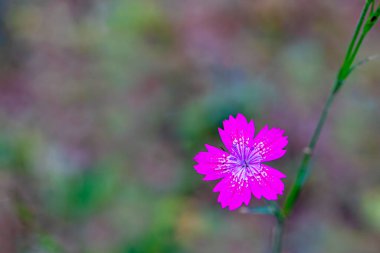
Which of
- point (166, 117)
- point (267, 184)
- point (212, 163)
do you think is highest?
point (166, 117)

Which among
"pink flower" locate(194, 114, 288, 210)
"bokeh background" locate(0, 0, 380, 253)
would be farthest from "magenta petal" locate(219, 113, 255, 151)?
"bokeh background" locate(0, 0, 380, 253)

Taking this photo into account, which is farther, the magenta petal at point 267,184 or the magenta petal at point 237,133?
the magenta petal at point 237,133

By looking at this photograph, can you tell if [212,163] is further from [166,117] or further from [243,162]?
[166,117]

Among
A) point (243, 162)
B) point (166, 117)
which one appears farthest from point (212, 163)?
point (166, 117)

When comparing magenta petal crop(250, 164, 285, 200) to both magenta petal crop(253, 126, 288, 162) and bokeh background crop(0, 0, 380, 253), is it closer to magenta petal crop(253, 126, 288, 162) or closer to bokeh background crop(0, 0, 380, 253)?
magenta petal crop(253, 126, 288, 162)

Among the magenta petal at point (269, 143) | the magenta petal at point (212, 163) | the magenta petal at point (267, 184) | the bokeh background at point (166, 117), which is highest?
the bokeh background at point (166, 117)

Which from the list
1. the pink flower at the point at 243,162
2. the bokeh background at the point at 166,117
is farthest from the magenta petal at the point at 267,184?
the bokeh background at the point at 166,117

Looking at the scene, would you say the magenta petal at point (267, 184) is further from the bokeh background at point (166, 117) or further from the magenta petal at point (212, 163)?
the bokeh background at point (166, 117)
